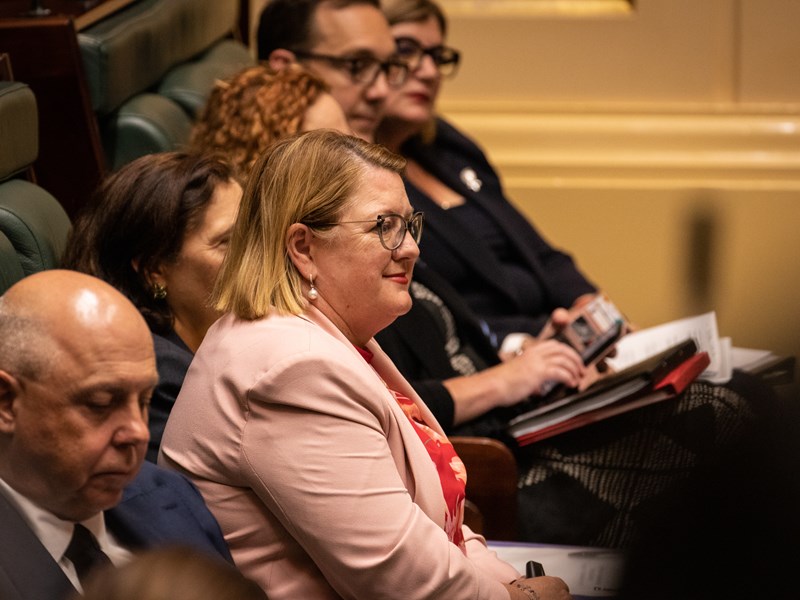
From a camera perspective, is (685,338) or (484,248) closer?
(685,338)

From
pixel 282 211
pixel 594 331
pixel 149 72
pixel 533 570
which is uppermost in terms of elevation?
pixel 282 211

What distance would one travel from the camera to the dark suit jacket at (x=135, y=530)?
1.16 meters

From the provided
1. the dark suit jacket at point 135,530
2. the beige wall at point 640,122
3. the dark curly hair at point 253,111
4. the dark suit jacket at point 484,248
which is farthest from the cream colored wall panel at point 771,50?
the dark suit jacket at point 135,530

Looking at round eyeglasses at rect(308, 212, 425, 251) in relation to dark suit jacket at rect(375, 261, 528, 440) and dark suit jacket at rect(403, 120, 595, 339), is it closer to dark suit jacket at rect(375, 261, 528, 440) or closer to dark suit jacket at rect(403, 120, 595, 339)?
dark suit jacket at rect(375, 261, 528, 440)

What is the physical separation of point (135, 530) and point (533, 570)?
63cm

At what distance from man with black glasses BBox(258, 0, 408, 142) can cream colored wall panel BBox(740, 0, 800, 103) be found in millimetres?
1439

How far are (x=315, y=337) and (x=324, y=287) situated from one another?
0.37 ft

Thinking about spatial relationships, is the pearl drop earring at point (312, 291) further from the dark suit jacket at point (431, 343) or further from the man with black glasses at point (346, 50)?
the man with black glasses at point (346, 50)

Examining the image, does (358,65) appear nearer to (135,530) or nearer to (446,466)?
(446,466)

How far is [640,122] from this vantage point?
389 cm

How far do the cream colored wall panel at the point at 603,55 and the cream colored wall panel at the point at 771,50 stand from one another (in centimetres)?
5

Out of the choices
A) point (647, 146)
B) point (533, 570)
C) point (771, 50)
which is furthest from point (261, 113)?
point (771, 50)

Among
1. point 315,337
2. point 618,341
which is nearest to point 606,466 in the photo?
point 618,341

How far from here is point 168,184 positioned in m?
1.84
